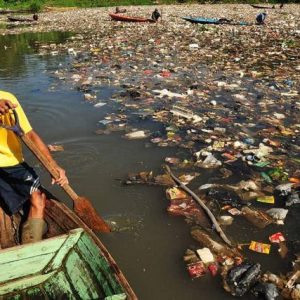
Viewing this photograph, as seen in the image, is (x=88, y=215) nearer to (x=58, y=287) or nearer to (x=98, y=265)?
(x=58, y=287)

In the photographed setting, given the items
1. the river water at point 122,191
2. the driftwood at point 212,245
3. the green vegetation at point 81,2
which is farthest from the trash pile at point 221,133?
the green vegetation at point 81,2

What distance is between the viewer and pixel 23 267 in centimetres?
289

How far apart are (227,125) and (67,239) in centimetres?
458

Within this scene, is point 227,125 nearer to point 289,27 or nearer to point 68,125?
point 68,125

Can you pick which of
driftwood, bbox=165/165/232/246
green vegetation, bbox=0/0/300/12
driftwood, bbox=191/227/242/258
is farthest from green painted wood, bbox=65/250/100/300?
green vegetation, bbox=0/0/300/12

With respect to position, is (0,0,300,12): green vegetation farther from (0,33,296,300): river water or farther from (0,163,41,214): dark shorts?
(0,163,41,214): dark shorts

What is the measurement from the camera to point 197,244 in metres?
3.87

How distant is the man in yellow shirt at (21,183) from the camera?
134 inches

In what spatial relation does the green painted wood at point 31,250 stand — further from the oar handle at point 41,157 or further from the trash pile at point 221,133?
the trash pile at point 221,133

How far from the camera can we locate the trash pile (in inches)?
148

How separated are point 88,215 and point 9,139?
115cm

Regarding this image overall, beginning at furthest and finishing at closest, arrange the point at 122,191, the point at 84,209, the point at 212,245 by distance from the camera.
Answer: the point at 122,191 → the point at 84,209 → the point at 212,245

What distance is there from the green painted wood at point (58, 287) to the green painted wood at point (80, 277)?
0.05 meters

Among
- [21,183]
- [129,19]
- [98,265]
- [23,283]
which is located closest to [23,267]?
[23,283]
